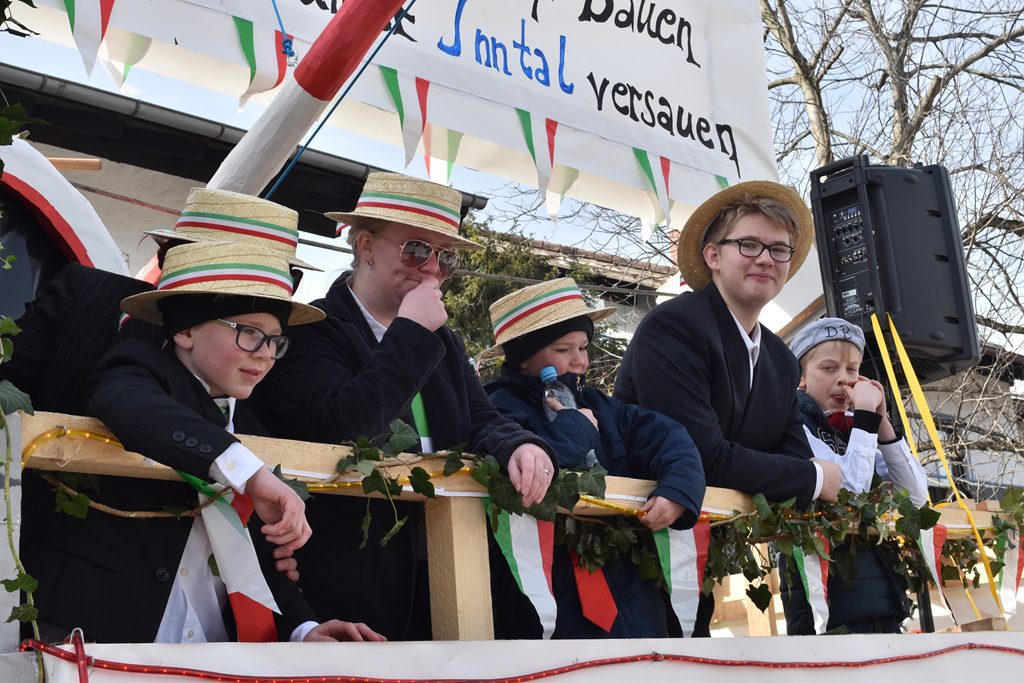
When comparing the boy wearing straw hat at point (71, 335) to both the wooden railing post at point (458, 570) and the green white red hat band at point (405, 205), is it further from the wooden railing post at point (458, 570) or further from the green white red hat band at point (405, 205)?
the green white red hat band at point (405, 205)

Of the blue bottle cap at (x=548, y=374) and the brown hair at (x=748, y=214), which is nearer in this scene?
the blue bottle cap at (x=548, y=374)

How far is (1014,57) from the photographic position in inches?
498

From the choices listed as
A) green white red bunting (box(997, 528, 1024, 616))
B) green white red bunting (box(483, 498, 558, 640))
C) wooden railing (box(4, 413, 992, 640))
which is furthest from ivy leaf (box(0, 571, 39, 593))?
green white red bunting (box(997, 528, 1024, 616))

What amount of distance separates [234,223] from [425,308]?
484 mm

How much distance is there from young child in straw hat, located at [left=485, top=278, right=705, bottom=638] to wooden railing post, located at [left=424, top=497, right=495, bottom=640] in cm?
31

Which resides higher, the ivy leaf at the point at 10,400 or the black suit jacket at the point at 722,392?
the black suit jacket at the point at 722,392

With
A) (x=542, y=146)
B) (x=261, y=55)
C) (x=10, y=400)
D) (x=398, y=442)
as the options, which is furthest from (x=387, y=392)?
(x=542, y=146)

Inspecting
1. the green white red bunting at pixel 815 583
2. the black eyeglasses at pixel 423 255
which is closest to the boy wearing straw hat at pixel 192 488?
the black eyeglasses at pixel 423 255

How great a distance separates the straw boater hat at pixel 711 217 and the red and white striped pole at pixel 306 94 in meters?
1.20

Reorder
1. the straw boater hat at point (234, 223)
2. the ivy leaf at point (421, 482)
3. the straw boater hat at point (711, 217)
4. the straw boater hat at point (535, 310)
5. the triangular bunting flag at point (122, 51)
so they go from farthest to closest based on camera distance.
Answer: the straw boater hat at point (711, 217)
the triangular bunting flag at point (122, 51)
the straw boater hat at point (535, 310)
the straw boater hat at point (234, 223)
the ivy leaf at point (421, 482)

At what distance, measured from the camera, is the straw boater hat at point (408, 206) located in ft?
9.73

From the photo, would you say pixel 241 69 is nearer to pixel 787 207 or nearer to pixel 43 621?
pixel 787 207

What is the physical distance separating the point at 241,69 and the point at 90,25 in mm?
497

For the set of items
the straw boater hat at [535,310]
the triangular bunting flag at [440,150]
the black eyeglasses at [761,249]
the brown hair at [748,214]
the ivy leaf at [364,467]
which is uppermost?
the triangular bunting flag at [440,150]
